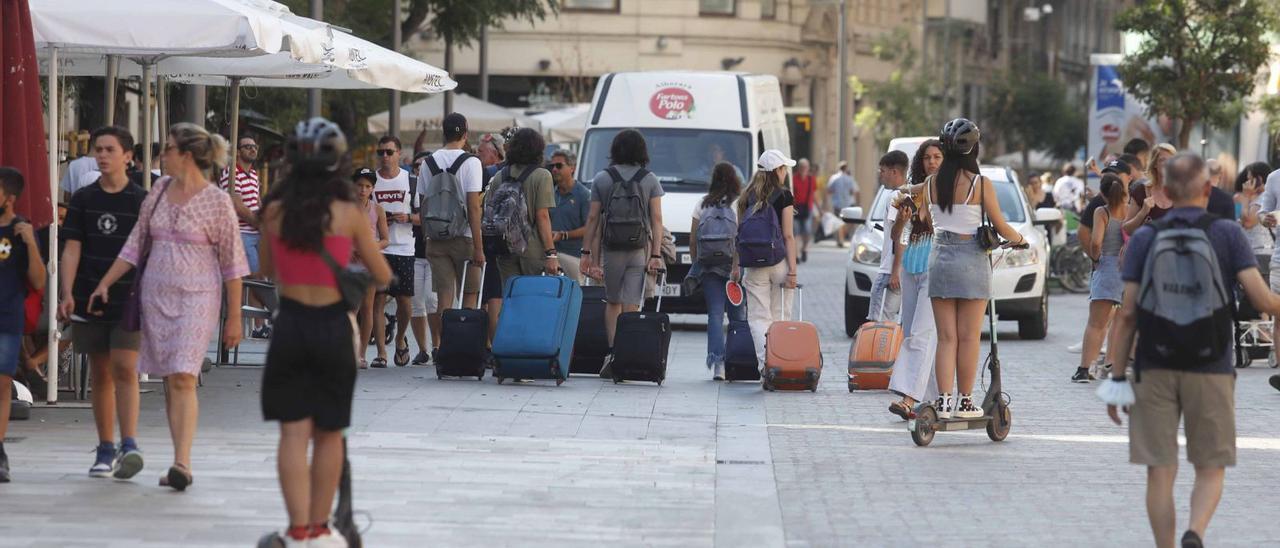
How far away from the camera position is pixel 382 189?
52.1 ft

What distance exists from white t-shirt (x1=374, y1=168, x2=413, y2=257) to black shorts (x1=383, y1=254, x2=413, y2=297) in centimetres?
4

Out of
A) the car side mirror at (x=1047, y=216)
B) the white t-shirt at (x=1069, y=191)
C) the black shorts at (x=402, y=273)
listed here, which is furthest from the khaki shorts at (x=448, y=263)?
the white t-shirt at (x=1069, y=191)

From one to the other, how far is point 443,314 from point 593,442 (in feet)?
11.7

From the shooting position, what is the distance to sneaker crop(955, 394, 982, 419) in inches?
451

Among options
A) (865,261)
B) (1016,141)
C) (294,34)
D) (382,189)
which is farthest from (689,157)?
(1016,141)

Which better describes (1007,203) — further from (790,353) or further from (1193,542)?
(1193,542)

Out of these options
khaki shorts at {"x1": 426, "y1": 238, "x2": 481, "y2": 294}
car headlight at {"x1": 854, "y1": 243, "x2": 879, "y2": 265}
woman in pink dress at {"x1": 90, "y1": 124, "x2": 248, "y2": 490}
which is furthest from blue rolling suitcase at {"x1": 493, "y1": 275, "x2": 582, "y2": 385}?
car headlight at {"x1": 854, "y1": 243, "x2": 879, "y2": 265}

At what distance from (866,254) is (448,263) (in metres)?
5.67

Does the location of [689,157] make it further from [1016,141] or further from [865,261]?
[1016,141]

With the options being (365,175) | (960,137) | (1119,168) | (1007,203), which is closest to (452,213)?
(365,175)

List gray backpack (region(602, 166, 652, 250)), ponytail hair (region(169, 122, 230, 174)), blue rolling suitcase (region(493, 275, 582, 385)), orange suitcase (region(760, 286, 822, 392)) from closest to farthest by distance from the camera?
ponytail hair (region(169, 122, 230, 174)), blue rolling suitcase (region(493, 275, 582, 385)), orange suitcase (region(760, 286, 822, 392)), gray backpack (region(602, 166, 652, 250))

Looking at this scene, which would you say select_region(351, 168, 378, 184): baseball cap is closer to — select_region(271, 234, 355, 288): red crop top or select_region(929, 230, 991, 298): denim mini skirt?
select_region(929, 230, 991, 298): denim mini skirt

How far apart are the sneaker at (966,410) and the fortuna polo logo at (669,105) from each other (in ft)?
33.6

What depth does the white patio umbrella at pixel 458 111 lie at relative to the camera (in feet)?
105
